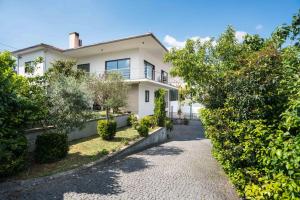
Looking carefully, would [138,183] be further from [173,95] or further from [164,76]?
[173,95]

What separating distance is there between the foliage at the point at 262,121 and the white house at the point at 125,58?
1122cm

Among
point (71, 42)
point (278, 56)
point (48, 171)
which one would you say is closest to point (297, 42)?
point (278, 56)

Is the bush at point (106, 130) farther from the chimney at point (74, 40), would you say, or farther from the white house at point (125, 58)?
the chimney at point (74, 40)

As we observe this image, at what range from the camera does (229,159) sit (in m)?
4.62

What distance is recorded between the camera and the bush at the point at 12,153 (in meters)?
4.93

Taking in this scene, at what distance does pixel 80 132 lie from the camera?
10.9m

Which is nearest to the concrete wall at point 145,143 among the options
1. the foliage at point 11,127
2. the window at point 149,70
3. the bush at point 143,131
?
the bush at point 143,131

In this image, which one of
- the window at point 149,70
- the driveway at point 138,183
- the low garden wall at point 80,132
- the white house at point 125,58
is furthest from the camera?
the window at point 149,70

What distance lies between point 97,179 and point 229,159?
403 cm

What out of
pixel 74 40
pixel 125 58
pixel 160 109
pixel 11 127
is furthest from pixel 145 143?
pixel 74 40

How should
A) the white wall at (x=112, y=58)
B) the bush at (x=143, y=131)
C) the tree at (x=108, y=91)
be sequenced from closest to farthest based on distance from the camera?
the bush at (x=143, y=131) → the tree at (x=108, y=91) → the white wall at (x=112, y=58)

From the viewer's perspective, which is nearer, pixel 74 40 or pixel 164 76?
pixel 74 40

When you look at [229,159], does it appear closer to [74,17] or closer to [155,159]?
[155,159]

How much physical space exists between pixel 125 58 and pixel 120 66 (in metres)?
0.99
